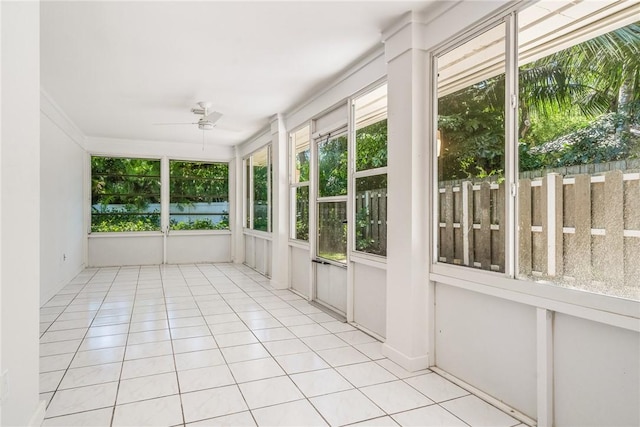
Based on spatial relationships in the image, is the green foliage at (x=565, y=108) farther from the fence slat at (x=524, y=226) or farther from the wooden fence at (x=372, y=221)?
the wooden fence at (x=372, y=221)

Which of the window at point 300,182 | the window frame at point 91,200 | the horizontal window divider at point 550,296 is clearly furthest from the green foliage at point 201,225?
the horizontal window divider at point 550,296

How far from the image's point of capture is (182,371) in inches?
111

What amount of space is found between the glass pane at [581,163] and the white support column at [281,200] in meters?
3.86

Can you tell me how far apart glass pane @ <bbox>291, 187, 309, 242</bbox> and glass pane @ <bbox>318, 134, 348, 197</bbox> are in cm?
49

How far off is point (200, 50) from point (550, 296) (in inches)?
134

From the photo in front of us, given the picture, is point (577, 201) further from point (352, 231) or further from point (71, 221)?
point (71, 221)

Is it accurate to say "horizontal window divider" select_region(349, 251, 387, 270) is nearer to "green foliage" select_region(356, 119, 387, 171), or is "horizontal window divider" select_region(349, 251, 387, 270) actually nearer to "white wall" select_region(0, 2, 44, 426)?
"green foliage" select_region(356, 119, 387, 171)

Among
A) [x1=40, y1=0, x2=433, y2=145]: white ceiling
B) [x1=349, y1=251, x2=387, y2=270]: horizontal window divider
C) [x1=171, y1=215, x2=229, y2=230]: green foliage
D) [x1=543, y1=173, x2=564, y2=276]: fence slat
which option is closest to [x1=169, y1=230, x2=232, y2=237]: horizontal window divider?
[x1=171, y1=215, x2=229, y2=230]: green foliage

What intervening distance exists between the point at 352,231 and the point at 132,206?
6.08 m

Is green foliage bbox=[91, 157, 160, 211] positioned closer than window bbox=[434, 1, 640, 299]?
No

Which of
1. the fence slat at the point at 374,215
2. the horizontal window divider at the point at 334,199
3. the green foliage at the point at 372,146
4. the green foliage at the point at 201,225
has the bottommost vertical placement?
the green foliage at the point at 201,225

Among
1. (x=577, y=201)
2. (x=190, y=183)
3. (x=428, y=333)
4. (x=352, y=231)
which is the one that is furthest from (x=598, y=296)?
(x=190, y=183)

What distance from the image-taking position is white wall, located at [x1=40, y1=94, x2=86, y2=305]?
486 centimetres

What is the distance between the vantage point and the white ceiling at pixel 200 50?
2.75 m
